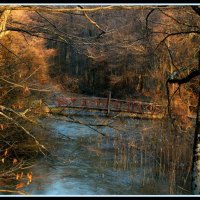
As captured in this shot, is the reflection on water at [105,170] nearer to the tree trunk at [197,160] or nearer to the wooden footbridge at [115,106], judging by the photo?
the wooden footbridge at [115,106]

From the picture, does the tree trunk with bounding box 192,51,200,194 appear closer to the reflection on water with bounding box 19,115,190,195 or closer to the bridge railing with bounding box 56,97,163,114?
the reflection on water with bounding box 19,115,190,195

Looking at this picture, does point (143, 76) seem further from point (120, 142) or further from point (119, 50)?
point (120, 142)

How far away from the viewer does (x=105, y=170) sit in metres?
10.6

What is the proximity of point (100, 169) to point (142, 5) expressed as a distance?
777 cm

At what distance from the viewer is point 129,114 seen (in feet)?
55.5

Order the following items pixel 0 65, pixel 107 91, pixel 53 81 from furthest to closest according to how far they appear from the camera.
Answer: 1. pixel 107 91
2. pixel 53 81
3. pixel 0 65

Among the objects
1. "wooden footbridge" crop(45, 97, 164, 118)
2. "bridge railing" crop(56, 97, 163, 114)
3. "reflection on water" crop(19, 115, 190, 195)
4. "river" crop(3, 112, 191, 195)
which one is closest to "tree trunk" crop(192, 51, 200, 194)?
"river" crop(3, 112, 191, 195)

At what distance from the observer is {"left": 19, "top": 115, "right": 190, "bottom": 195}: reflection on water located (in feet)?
30.1

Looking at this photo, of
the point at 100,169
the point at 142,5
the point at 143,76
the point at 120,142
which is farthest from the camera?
the point at 143,76

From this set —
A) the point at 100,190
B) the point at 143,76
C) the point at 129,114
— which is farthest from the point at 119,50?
the point at 100,190

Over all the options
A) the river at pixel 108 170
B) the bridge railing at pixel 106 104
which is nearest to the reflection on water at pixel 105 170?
the river at pixel 108 170

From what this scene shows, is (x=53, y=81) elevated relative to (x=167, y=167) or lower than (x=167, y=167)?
elevated

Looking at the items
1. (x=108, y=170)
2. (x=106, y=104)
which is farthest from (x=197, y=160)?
(x=106, y=104)

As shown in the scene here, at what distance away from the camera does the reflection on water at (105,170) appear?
9180 millimetres
